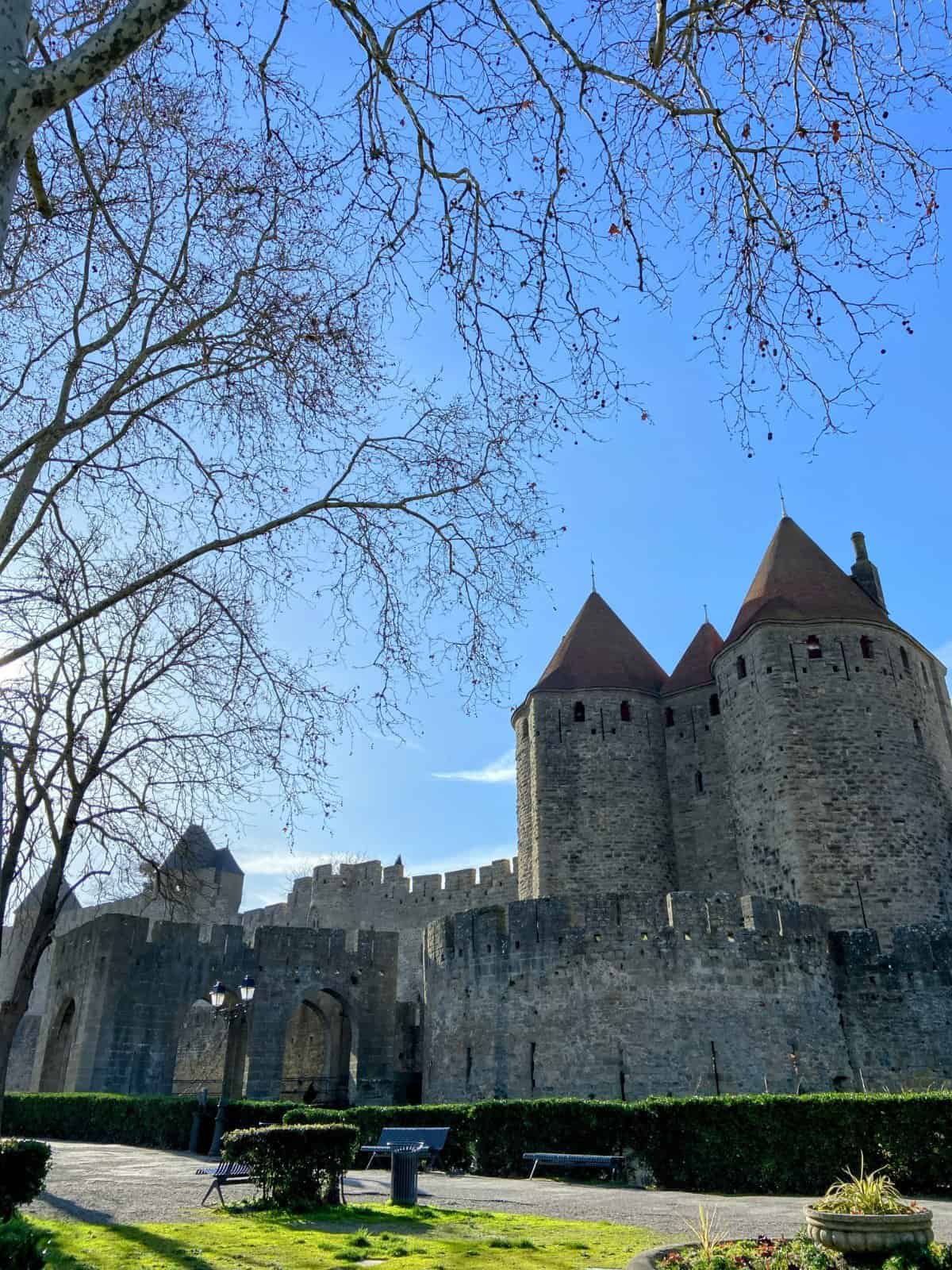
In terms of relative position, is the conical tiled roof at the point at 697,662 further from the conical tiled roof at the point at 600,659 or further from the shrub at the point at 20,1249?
the shrub at the point at 20,1249

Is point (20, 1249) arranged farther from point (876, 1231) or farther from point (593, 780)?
point (593, 780)

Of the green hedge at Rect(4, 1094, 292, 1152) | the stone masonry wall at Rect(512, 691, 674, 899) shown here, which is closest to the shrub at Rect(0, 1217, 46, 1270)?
the green hedge at Rect(4, 1094, 292, 1152)

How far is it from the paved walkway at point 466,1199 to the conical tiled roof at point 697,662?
16.5m

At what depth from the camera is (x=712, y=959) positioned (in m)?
17.4

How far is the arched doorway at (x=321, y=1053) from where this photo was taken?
22.8 metres

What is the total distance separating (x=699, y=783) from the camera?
2634cm

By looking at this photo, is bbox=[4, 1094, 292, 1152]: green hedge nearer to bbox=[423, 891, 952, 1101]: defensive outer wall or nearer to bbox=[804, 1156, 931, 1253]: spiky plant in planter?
bbox=[423, 891, 952, 1101]: defensive outer wall

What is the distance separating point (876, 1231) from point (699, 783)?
68.5ft

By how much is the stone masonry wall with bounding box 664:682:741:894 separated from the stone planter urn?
19210 millimetres

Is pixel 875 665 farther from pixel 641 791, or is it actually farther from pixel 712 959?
pixel 712 959

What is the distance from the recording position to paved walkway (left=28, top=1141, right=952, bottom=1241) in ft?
29.7

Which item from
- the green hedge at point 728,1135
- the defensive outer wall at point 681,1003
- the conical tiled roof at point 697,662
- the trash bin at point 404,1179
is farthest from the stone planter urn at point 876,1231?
the conical tiled roof at point 697,662

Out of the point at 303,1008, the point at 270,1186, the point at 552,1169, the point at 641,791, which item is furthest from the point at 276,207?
the point at 303,1008

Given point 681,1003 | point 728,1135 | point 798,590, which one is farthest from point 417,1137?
point 798,590
